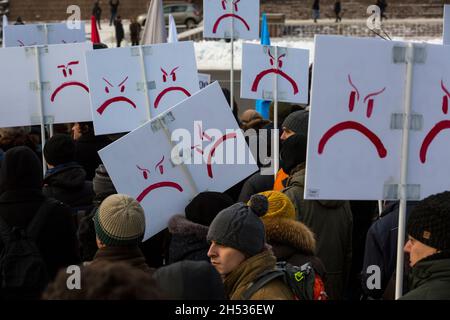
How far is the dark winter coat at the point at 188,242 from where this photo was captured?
3398mm

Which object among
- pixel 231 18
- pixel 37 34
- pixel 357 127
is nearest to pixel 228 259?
pixel 357 127

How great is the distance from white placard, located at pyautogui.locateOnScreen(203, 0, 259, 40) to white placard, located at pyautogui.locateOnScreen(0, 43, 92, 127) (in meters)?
3.61

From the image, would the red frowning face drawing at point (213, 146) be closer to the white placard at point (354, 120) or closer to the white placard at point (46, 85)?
the white placard at point (354, 120)

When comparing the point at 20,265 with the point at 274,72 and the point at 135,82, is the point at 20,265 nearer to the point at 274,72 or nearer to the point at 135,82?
the point at 135,82

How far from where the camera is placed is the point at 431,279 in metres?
2.70

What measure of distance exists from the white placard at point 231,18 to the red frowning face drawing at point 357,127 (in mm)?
6504

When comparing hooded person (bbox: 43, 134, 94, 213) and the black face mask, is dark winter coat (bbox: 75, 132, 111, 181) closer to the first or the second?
hooded person (bbox: 43, 134, 94, 213)

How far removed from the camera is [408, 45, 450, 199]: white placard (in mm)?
3318

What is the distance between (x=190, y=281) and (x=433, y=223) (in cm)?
100

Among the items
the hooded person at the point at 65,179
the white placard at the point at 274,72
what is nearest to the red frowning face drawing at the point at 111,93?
the hooded person at the point at 65,179

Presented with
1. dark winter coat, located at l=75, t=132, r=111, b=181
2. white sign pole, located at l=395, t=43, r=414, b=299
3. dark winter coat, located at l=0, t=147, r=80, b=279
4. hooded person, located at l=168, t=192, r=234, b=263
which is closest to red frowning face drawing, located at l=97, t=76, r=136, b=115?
dark winter coat, located at l=75, t=132, r=111, b=181

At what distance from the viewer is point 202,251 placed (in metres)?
3.40
